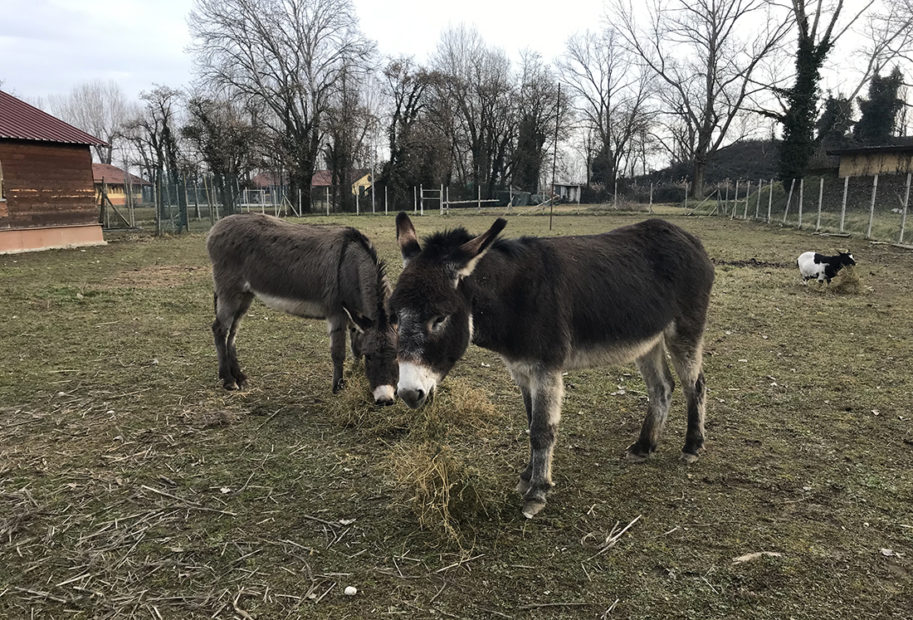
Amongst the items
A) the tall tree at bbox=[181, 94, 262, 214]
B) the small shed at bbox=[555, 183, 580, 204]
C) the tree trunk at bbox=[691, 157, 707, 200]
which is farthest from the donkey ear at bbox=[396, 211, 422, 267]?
the small shed at bbox=[555, 183, 580, 204]

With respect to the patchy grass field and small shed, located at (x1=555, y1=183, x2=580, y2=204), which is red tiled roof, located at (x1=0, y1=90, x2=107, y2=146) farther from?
small shed, located at (x1=555, y1=183, x2=580, y2=204)

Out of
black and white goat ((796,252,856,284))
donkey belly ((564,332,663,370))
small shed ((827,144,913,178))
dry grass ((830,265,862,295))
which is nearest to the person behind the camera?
donkey belly ((564,332,663,370))

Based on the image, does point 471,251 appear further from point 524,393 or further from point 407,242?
point 524,393

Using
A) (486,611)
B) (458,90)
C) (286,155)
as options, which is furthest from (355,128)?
(486,611)

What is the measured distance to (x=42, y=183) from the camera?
17.6 m

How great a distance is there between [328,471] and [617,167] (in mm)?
63904

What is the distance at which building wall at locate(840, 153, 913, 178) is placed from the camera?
2492 cm

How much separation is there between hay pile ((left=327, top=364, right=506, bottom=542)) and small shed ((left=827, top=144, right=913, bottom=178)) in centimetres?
2968

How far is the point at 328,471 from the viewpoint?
4211 millimetres

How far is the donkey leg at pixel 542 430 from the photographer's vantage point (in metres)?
3.46

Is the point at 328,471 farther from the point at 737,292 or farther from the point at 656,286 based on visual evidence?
the point at 737,292

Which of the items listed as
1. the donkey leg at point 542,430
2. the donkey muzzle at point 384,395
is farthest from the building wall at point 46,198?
the donkey leg at point 542,430

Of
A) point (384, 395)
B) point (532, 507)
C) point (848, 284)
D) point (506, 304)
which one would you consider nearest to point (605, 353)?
point (506, 304)

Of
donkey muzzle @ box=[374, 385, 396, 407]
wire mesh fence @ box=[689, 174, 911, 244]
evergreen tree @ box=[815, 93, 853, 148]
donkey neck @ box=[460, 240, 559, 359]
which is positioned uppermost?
evergreen tree @ box=[815, 93, 853, 148]
